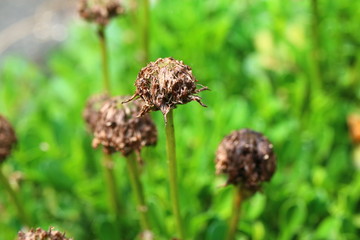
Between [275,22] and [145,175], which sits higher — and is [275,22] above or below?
above

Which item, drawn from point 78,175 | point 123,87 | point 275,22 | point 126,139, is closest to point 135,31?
point 123,87

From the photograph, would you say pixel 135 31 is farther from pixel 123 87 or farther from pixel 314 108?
pixel 314 108

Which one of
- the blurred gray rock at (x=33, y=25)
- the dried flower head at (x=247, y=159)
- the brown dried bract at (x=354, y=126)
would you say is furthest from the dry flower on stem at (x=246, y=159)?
the blurred gray rock at (x=33, y=25)

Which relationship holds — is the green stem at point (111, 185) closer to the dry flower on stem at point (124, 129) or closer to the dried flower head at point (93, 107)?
the dried flower head at point (93, 107)

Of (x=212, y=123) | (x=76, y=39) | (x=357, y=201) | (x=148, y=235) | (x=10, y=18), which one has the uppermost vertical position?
(x=10, y=18)

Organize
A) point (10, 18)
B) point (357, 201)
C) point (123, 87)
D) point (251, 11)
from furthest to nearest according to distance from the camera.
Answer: point (10, 18), point (251, 11), point (123, 87), point (357, 201)

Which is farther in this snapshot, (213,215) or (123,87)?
(123,87)
